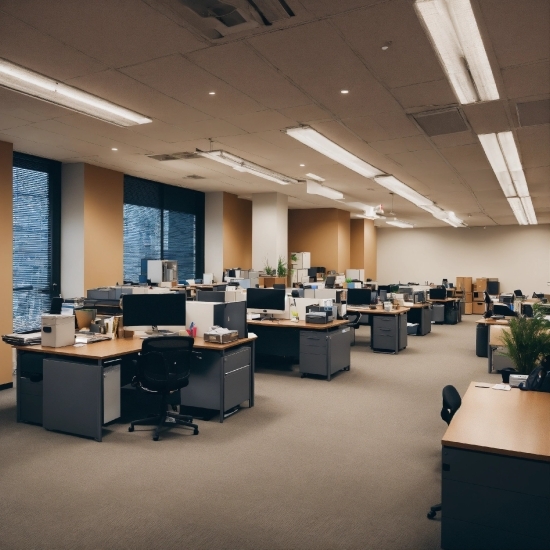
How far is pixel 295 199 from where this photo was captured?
557 inches

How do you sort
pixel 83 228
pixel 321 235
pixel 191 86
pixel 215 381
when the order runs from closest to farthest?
pixel 191 86, pixel 215 381, pixel 83 228, pixel 321 235

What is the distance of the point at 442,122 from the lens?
6.02 metres

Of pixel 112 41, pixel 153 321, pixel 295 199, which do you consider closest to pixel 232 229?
pixel 295 199

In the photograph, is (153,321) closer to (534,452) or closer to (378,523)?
(378,523)

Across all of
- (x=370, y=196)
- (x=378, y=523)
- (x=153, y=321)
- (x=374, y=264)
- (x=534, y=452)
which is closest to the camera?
(x=534, y=452)

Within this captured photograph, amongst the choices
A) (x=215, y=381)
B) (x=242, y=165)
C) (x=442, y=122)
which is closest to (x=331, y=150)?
(x=242, y=165)

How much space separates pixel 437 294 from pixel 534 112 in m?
9.35

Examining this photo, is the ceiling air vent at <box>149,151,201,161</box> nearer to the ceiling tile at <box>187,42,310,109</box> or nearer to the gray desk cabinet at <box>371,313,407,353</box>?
the ceiling tile at <box>187,42,310,109</box>

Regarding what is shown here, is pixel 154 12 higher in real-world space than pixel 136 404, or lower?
higher

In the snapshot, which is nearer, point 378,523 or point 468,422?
point 468,422

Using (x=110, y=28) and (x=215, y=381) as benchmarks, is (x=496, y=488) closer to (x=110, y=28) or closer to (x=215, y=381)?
(x=215, y=381)

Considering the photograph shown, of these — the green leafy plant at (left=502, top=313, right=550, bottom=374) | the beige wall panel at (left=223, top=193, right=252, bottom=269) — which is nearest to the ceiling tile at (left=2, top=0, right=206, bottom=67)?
the green leafy plant at (left=502, top=313, right=550, bottom=374)

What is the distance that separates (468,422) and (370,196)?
34.2ft

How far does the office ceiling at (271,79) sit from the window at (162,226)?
2163 millimetres
